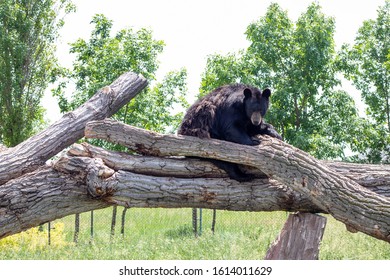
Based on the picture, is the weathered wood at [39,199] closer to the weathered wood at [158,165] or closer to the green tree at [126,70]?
the weathered wood at [158,165]

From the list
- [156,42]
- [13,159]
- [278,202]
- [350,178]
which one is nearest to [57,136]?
[13,159]

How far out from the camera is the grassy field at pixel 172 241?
11.6 metres

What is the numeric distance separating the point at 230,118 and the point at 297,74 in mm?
14817

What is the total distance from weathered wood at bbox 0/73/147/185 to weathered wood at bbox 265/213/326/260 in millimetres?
3244

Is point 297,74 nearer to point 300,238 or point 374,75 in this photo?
point 374,75

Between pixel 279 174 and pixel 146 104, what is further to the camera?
pixel 146 104

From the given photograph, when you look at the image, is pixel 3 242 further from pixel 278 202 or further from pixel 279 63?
Result: pixel 279 63

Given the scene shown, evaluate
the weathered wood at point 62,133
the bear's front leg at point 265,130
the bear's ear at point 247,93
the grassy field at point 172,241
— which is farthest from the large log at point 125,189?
the grassy field at point 172,241

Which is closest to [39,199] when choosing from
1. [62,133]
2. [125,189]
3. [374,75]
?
[125,189]

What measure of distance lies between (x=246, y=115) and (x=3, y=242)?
8.38 meters

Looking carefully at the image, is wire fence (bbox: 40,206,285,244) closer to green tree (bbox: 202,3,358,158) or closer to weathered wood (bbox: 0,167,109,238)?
green tree (bbox: 202,3,358,158)

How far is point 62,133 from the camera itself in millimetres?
7953

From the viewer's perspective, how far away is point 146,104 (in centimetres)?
1650

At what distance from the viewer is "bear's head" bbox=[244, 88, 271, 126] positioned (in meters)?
6.72
